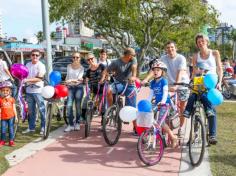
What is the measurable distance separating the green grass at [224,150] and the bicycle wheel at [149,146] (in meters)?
0.80

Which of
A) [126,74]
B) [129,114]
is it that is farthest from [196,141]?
[126,74]

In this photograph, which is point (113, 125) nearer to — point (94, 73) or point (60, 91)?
point (60, 91)

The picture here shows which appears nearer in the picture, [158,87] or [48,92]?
[158,87]

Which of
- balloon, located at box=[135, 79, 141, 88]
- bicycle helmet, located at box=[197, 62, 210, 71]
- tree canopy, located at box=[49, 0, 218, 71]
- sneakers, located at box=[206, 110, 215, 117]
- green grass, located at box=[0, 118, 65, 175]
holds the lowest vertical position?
green grass, located at box=[0, 118, 65, 175]

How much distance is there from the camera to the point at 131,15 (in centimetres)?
2692

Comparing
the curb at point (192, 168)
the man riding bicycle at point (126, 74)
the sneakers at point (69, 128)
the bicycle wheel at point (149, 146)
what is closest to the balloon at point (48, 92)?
the sneakers at point (69, 128)

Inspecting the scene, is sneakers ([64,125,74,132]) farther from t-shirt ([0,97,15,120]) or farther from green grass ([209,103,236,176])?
green grass ([209,103,236,176])

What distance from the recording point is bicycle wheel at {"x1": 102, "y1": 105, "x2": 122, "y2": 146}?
22.7 feet

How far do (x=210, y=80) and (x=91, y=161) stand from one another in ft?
7.24

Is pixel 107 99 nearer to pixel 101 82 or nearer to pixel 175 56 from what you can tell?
pixel 101 82

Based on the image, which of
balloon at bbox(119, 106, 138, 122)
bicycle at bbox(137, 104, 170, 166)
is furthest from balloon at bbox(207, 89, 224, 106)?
balloon at bbox(119, 106, 138, 122)

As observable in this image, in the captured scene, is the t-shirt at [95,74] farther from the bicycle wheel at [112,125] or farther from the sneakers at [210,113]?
the sneakers at [210,113]

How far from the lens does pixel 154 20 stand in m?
29.3

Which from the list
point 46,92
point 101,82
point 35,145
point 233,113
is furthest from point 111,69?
point 233,113
